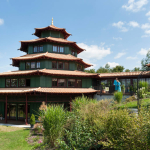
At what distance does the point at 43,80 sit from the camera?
1945cm

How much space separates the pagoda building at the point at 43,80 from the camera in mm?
18942

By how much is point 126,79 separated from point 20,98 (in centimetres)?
1742

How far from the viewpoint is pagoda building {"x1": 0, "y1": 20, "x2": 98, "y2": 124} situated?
1894 cm

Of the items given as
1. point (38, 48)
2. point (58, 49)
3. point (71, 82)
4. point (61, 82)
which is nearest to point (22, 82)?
point (61, 82)

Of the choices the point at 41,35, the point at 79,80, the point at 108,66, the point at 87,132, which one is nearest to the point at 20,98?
the point at 79,80

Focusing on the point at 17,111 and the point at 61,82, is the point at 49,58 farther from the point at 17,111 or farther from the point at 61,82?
the point at 17,111

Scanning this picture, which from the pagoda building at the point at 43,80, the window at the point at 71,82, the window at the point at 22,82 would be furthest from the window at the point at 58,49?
the window at the point at 22,82

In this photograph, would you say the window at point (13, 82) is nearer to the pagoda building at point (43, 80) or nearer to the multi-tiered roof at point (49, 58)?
the pagoda building at point (43, 80)

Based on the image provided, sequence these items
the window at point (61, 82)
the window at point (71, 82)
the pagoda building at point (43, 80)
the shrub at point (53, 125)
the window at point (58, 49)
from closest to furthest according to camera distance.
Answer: the shrub at point (53, 125) < the pagoda building at point (43, 80) < the window at point (61, 82) < the window at point (71, 82) < the window at point (58, 49)

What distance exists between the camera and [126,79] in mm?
23609

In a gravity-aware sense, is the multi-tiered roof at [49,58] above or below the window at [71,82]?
above

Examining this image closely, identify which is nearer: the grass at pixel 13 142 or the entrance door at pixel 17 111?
the grass at pixel 13 142

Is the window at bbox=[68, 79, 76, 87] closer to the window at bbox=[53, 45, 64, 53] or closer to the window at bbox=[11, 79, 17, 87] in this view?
the window at bbox=[53, 45, 64, 53]

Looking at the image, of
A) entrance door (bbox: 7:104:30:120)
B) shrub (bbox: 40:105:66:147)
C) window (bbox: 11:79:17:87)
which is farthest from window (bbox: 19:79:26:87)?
shrub (bbox: 40:105:66:147)
